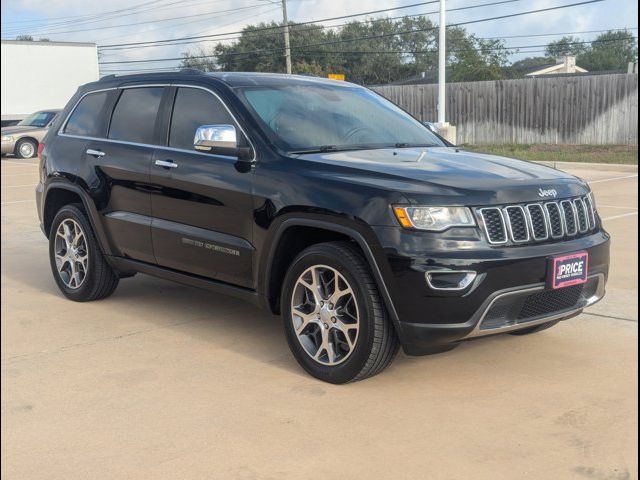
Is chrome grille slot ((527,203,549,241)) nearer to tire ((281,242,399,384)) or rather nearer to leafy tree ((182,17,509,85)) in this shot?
tire ((281,242,399,384))

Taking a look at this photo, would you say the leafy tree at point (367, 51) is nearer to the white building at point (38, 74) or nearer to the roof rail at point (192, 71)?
the white building at point (38, 74)

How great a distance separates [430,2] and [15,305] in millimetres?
28284

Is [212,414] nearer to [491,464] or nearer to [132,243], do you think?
[491,464]

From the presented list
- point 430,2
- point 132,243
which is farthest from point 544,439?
point 430,2

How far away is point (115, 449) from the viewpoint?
3.82 meters

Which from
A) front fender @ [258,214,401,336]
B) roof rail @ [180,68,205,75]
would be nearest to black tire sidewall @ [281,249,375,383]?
front fender @ [258,214,401,336]

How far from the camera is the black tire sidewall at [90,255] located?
6.36 metres

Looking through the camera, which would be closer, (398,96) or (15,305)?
(15,305)

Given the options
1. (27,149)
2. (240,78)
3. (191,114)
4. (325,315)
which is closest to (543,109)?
(27,149)

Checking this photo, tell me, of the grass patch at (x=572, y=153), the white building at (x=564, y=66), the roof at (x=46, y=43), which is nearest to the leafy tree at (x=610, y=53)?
the white building at (x=564, y=66)

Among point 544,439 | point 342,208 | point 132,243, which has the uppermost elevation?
point 342,208

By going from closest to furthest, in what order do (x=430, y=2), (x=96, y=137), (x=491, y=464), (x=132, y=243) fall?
(x=491, y=464) < (x=132, y=243) < (x=96, y=137) < (x=430, y=2)

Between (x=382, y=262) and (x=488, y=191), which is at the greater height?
(x=488, y=191)

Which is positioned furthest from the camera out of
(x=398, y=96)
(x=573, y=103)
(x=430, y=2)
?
(x=430, y=2)
